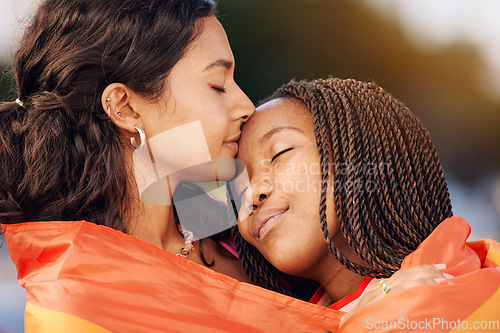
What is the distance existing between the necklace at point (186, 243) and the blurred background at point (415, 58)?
166 cm

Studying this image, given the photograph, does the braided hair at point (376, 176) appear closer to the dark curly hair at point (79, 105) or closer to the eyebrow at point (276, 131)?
the eyebrow at point (276, 131)

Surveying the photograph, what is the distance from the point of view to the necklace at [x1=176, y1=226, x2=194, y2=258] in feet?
5.00

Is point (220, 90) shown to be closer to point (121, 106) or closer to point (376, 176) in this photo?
point (121, 106)

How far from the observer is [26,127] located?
134 centimetres

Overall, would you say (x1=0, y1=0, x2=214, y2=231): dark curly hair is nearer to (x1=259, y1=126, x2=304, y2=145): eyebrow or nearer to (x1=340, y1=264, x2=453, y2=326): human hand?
(x1=259, y1=126, x2=304, y2=145): eyebrow

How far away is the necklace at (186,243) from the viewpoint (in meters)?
1.52

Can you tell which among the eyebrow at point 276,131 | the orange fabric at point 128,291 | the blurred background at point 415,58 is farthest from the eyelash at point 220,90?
the blurred background at point 415,58

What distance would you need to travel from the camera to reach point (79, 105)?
4.43ft

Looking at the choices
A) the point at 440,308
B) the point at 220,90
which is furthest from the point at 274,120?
the point at 440,308

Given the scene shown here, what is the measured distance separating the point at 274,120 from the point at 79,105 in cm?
50

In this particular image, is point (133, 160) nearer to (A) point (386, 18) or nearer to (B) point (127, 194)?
(B) point (127, 194)

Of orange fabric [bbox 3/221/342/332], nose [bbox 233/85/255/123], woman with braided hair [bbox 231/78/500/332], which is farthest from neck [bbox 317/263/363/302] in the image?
nose [bbox 233/85/255/123]

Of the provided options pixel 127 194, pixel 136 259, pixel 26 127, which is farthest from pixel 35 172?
pixel 136 259

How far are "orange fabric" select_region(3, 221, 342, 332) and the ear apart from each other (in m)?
0.29
